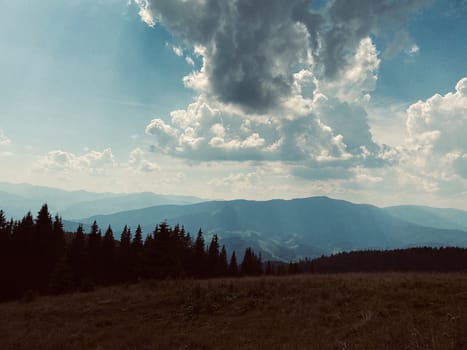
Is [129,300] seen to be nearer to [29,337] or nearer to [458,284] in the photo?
[29,337]

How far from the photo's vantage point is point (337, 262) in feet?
570

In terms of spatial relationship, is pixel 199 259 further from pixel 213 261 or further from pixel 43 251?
pixel 43 251

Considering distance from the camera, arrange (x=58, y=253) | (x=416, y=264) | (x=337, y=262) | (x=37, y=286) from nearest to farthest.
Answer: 1. (x=37, y=286)
2. (x=58, y=253)
3. (x=416, y=264)
4. (x=337, y=262)

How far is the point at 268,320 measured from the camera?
11.7 metres

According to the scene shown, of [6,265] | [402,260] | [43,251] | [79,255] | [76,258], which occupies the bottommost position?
[402,260]

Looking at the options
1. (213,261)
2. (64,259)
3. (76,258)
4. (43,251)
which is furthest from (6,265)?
(213,261)

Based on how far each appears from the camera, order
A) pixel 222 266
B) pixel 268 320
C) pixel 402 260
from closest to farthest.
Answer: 1. pixel 268 320
2. pixel 222 266
3. pixel 402 260

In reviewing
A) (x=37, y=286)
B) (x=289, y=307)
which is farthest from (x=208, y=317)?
(x=37, y=286)

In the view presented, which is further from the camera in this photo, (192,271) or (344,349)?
(192,271)

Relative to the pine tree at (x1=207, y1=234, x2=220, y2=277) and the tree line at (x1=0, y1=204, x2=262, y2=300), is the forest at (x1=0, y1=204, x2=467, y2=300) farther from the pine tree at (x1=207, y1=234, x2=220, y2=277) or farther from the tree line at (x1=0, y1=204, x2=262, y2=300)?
the pine tree at (x1=207, y1=234, x2=220, y2=277)

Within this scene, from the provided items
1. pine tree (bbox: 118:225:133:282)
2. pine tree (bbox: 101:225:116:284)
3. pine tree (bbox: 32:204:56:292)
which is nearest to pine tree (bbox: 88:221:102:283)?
pine tree (bbox: 101:225:116:284)

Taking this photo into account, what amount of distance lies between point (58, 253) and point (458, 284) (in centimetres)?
5126

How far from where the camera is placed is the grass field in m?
8.74

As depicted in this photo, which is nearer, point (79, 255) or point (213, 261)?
point (79, 255)
